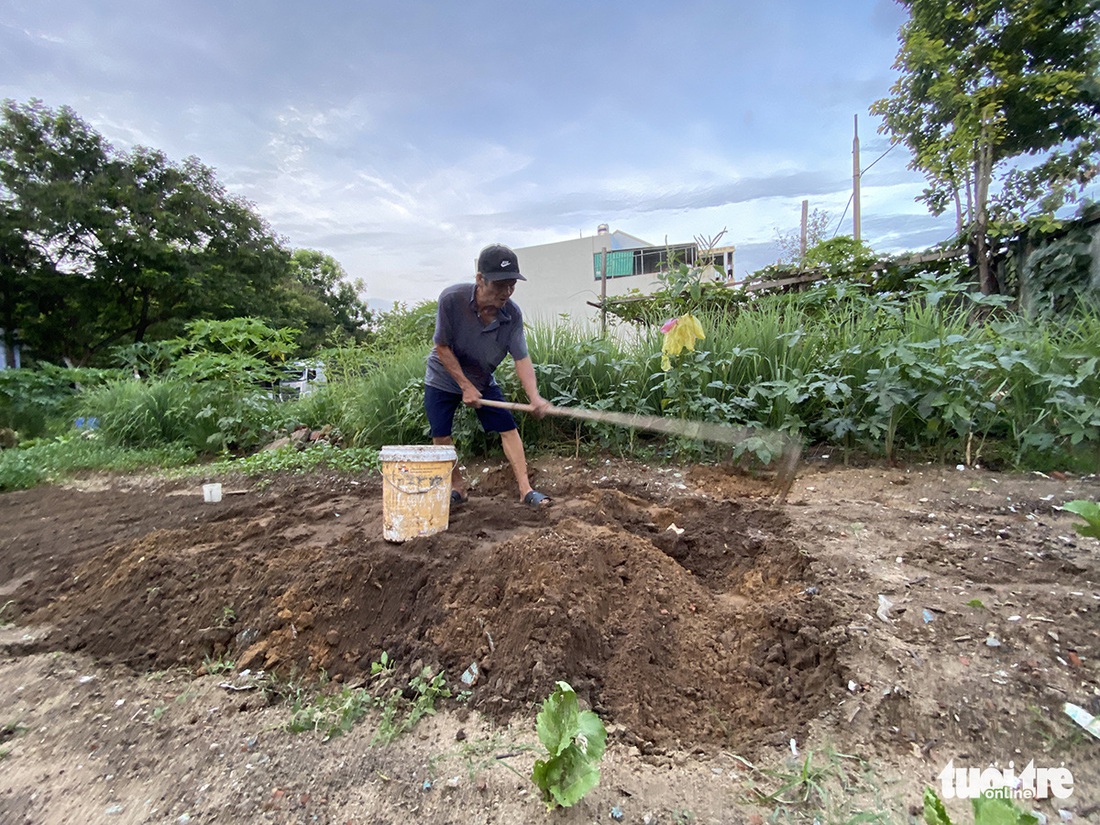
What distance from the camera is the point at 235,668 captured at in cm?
172

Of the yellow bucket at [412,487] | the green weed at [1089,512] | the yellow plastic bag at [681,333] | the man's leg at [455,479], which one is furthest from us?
the man's leg at [455,479]

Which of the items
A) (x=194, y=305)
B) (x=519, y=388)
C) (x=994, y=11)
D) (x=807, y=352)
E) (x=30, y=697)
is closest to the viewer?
(x=30, y=697)

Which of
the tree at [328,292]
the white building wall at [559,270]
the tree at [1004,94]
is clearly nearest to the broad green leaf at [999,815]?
the tree at [1004,94]

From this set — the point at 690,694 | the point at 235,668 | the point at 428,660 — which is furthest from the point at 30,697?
the point at 690,694

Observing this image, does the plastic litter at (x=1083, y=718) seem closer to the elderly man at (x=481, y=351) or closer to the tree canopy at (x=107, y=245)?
the elderly man at (x=481, y=351)

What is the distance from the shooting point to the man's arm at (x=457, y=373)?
122 inches

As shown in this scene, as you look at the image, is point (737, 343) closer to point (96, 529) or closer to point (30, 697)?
point (30, 697)

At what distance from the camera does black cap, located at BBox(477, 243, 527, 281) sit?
283 cm

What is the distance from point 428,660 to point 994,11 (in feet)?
26.7

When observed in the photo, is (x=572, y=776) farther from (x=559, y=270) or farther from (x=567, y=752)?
(x=559, y=270)

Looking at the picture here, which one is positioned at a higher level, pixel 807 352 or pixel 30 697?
pixel 807 352

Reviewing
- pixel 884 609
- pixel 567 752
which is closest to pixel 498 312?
pixel 884 609

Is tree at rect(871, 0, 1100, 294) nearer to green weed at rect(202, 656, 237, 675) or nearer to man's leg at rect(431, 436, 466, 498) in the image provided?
man's leg at rect(431, 436, 466, 498)

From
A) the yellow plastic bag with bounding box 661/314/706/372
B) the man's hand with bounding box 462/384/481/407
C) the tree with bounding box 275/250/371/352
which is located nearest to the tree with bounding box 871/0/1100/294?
the yellow plastic bag with bounding box 661/314/706/372
